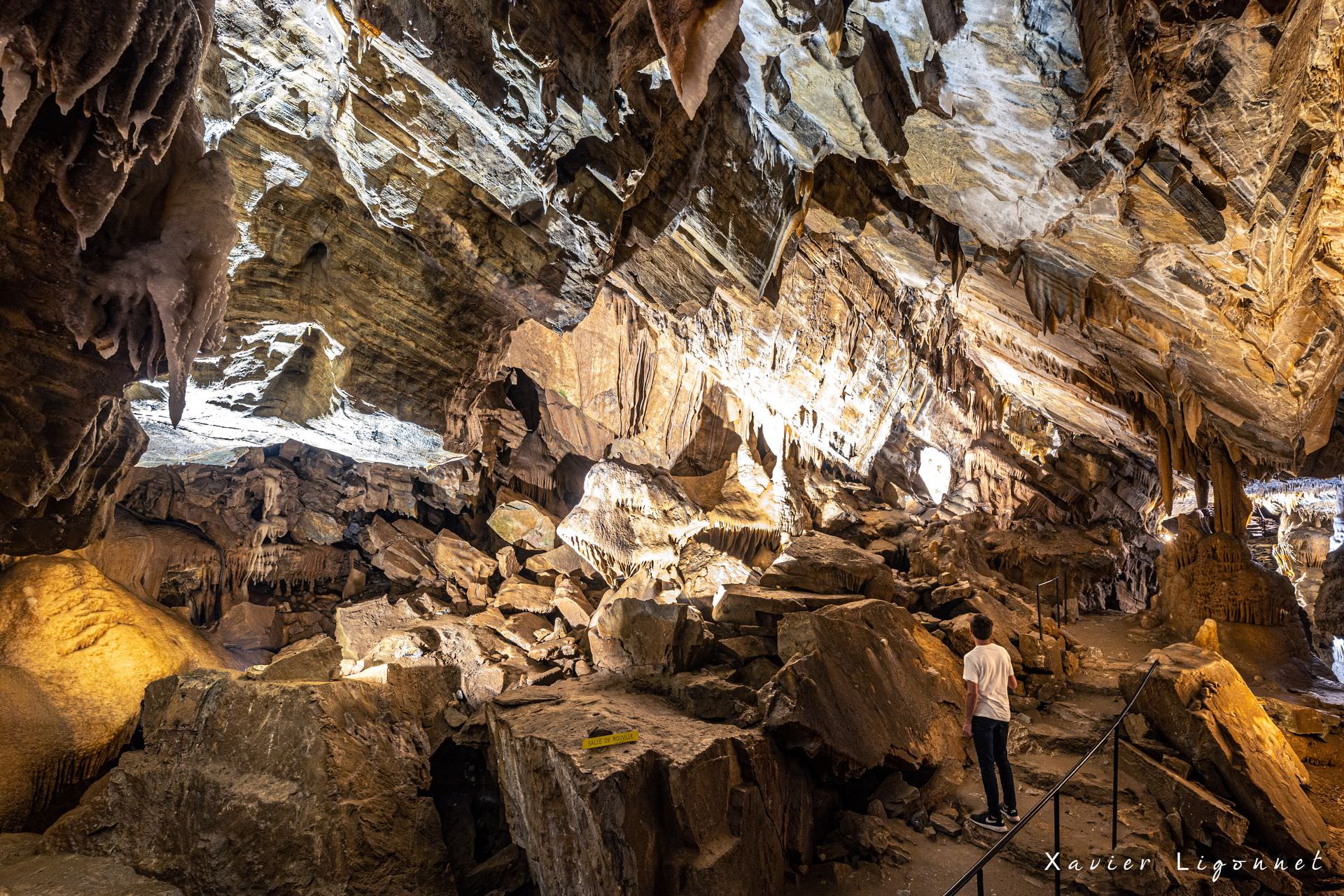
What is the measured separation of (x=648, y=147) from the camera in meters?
6.21

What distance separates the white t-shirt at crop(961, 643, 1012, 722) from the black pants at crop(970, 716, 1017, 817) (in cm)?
7

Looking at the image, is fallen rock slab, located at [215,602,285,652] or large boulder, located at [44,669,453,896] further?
fallen rock slab, located at [215,602,285,652]

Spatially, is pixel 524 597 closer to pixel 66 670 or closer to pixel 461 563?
pixel 461 563

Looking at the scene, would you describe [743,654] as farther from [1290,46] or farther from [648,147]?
[1290,46]

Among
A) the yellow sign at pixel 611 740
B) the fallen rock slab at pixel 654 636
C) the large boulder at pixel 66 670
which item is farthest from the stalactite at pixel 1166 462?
the large boulder at pixel 66 670

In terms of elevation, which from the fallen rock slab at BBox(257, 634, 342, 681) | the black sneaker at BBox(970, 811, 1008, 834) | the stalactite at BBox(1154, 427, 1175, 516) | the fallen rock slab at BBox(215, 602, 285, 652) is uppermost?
the stalactite at BBox(1154, 427, 1175, 516)

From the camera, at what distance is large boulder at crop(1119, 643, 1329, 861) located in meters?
4.81

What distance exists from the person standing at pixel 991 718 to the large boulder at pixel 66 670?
891cm

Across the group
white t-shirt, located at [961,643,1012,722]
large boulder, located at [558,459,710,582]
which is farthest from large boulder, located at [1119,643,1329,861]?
large boulder, located at [558,459,710,582]

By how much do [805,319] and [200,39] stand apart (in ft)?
27.8

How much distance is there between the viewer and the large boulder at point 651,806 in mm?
4223

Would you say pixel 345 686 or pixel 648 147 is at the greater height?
pixel 648 147

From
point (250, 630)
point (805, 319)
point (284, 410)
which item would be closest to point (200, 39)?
point (284, 410)

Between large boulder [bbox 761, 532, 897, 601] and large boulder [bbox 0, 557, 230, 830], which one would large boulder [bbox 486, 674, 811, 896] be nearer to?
large boulder [bbox 761, 532, 897, 601]
